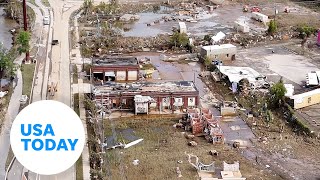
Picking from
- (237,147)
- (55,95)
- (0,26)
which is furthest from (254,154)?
(0,26)

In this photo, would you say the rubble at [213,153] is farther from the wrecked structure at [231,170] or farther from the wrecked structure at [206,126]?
the wrecked structure at [231,170]

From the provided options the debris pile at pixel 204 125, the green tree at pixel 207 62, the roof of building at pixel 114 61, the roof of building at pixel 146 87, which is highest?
the roof of building at pixel 114 61

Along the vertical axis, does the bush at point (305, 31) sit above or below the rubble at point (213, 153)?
above

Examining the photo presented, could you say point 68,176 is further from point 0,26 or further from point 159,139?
point 0,26

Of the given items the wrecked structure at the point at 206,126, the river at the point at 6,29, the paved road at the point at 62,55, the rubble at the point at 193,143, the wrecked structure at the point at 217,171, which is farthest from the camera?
the river at the point at 6,29

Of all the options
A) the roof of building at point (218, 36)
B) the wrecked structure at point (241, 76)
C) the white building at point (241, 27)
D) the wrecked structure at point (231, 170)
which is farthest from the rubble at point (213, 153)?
the white building at point (241, 27)

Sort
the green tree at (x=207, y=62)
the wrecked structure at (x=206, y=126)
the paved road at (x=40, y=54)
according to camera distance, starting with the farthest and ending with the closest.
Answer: the green tree at (x=207, y=62)
the paved road at (x=40, y=54)
the wrecked structure at (x=206, y=126)
